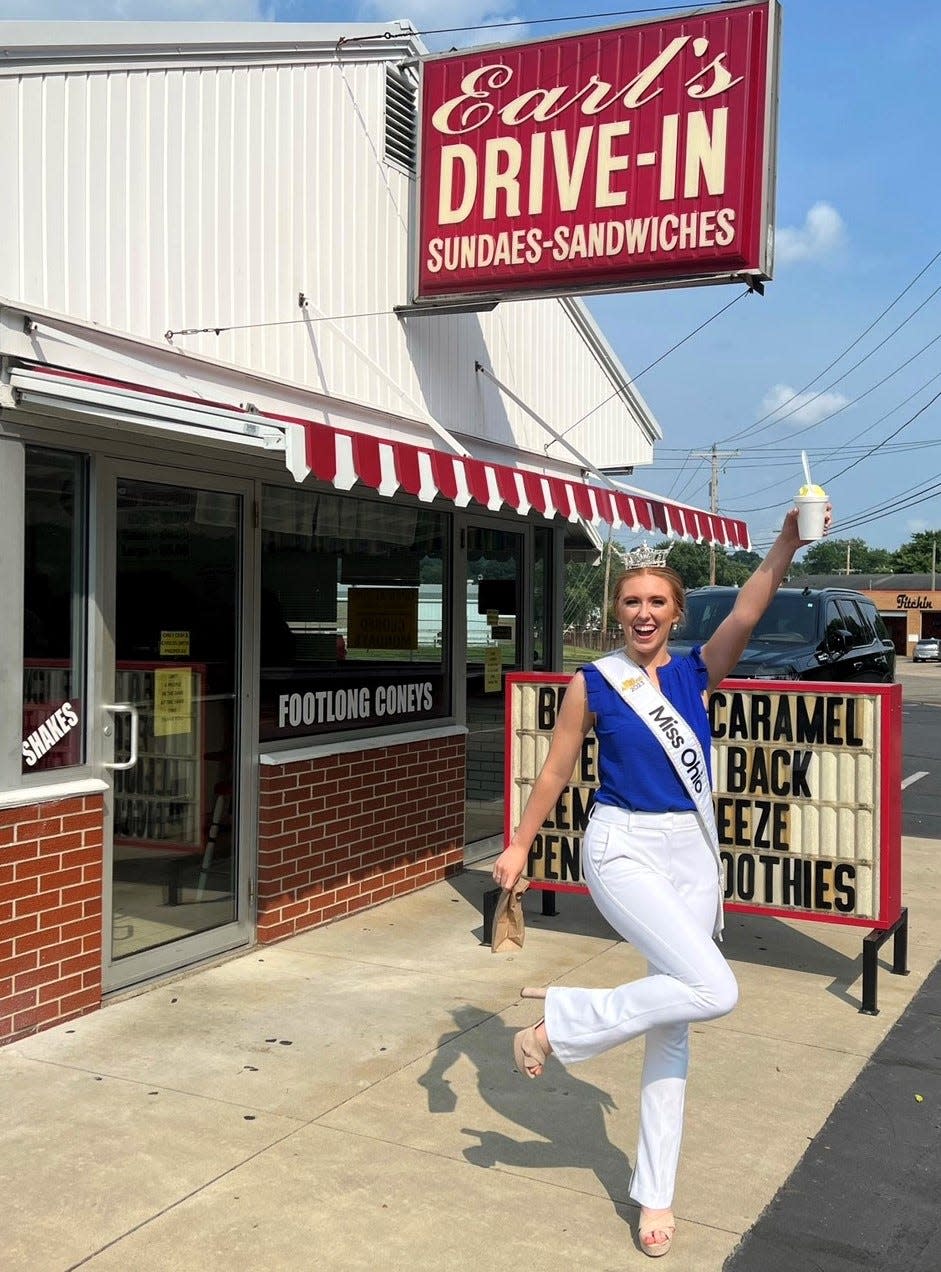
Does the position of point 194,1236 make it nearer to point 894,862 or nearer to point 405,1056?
point 405,1056

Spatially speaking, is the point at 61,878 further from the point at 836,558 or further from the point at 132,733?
the point at 836,558

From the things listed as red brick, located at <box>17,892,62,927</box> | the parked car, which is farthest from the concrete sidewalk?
the parked car

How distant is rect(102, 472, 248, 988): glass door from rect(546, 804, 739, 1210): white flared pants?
2480 mm

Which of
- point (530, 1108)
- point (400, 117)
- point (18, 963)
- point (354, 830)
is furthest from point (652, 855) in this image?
point (400, 117)

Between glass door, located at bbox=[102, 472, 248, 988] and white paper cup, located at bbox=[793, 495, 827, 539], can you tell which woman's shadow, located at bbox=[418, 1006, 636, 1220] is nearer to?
glass door, located at bbox=[102, 472, 248, 988]

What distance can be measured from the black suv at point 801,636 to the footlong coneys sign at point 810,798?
5.61 metres

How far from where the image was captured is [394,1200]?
3688 millimetres

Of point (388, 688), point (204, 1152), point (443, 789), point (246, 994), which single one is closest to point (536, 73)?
point (388, 688)

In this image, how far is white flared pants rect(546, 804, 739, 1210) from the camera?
3.32 metres

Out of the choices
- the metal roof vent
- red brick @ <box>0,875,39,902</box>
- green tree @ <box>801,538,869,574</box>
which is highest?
green tree @ <box>801,538,869,574</box>

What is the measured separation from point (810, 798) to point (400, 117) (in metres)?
4.41

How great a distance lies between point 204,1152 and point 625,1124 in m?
1.39

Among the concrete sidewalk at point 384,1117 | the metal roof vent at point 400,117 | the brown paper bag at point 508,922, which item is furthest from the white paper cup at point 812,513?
the metal roof vent at point 400,117

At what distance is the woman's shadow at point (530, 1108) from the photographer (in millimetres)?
3986
